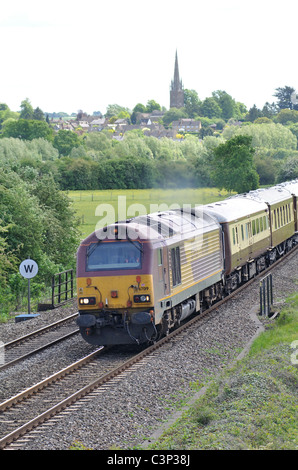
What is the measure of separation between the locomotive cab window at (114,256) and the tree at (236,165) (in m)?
58.0

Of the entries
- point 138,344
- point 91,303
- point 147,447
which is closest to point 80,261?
point 91,303

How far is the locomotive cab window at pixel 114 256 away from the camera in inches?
698

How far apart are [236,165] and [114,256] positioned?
64.0 m

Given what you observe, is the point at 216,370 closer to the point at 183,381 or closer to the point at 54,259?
the point at 183,381

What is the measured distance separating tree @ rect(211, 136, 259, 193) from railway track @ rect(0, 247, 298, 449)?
2316 inches

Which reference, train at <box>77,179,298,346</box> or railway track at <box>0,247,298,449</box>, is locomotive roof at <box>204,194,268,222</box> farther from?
railway track at <box>0,247,298,449</box>

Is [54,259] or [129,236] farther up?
[129,236]

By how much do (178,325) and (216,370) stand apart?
5070 mm

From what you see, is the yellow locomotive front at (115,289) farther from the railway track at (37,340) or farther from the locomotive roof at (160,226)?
the railway track at (37,340)

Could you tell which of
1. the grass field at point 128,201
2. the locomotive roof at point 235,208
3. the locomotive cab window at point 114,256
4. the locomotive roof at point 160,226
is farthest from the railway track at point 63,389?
the grass field at point 128,201

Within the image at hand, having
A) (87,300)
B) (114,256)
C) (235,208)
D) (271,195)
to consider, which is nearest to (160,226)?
(114,256)

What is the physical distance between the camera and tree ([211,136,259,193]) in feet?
253

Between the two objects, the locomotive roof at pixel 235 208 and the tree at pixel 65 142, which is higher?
the tree at pixel 65 142

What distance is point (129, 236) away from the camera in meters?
17.8
